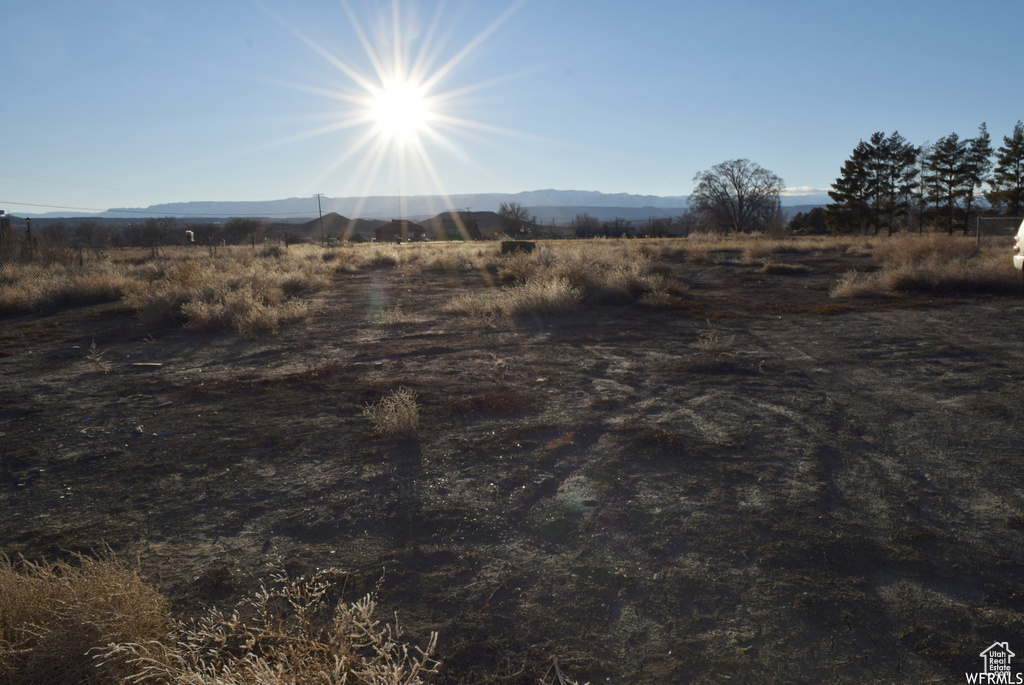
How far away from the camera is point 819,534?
10.4 ft

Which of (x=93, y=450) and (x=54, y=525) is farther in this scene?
(x=93, y=450)

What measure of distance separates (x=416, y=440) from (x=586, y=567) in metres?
2.17

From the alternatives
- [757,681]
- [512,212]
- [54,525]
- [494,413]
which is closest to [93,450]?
[54,525]

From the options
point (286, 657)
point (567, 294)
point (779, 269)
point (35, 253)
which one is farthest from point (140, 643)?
point (35, 253)

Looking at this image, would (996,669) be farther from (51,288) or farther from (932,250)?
(932,250)

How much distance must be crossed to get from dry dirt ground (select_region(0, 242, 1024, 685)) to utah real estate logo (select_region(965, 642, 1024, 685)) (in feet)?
0.19

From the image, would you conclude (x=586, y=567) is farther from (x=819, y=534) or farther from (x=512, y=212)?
(x=512, y=212)

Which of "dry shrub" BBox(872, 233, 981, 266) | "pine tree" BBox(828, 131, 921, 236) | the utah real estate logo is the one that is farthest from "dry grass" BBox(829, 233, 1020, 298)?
"pine tree" BBox(828, 131, 921, 236)

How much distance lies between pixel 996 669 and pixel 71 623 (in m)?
3.36

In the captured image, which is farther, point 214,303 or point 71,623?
point 214,303

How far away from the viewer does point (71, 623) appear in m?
2.09

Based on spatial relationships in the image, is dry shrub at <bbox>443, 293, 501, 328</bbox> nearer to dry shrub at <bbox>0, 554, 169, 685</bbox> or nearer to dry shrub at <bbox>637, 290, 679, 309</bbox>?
dry shrub at <bbox>637, 290, 679, 309</bbox>

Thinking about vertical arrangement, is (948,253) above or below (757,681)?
above

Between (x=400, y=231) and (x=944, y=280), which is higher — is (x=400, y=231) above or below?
above
